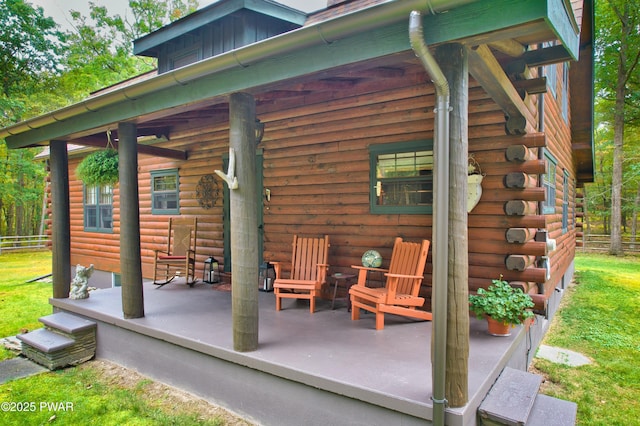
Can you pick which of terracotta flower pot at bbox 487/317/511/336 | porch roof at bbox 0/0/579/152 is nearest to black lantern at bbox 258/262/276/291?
porch roof at bbox 0/0/579/152

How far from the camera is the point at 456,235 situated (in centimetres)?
198

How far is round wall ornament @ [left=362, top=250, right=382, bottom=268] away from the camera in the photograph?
13.7 ft

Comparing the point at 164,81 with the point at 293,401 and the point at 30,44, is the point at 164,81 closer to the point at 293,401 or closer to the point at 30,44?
the point at 293,401

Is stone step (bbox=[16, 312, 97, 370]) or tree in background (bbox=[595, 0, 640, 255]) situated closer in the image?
stone step (bbox=[16, 312, 97, 370])

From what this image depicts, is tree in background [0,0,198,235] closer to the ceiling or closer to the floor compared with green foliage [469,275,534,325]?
closer to the ceiling

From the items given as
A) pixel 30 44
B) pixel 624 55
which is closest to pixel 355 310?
pixel 624 55

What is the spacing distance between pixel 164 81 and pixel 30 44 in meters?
16.6

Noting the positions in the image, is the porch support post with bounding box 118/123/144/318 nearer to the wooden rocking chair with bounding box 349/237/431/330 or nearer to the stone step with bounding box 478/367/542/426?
the wooden rocking chair with bounding box 349/237/431/330

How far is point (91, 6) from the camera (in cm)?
1678

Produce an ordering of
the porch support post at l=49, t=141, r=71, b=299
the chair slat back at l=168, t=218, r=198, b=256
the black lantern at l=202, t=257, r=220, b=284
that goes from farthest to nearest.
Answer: the chair slat back at l=168, t=218, r=198, b=256, the black lantern at l=202, t=257, r=220, b=284, the porch support post at l=49, t=141, r=71, b=299

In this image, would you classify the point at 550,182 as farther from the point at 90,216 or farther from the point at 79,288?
the point at 90,216

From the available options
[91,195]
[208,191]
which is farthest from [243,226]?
[91,195]

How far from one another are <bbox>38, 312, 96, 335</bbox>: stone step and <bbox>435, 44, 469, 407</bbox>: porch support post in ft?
12.8

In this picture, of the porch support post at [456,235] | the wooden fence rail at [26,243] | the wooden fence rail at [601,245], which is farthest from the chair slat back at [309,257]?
the wooden fence rail at [26,243]
